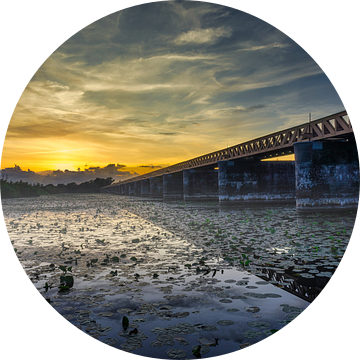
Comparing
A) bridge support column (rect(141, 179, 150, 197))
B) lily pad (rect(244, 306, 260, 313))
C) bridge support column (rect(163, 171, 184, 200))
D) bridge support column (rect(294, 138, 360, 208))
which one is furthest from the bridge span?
bridge support column (rect(141, 179, 150, 197))

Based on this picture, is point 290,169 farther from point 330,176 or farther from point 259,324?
point 259,324

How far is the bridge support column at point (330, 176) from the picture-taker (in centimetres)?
2089

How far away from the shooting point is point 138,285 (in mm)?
5418

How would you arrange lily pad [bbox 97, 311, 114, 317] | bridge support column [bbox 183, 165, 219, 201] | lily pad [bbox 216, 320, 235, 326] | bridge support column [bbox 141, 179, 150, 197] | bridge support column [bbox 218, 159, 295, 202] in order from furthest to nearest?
bridge support column [bbox 141, 179, 150, 197], bridge support column [bbox 183, 165, 219, 201], bridge support column [bbox 218, 159, 295, 202], lily pad [bbox 97, 311, 114, 317], lily pad [bbox 216, 320, 235, 326]

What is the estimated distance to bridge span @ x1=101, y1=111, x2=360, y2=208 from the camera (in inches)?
822

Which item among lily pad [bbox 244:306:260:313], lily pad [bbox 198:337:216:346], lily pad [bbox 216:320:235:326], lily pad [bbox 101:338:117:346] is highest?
lily pad [bbox 244:306:260:313]

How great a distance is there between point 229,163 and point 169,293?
104ft

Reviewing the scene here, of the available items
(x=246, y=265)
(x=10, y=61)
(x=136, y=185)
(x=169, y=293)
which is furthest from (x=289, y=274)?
(x=136, y=185)

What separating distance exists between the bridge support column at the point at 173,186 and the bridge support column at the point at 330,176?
38914 millimetres

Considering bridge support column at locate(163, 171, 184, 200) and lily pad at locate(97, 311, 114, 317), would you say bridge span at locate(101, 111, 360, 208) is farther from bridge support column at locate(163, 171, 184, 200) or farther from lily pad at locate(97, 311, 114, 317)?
lily pad at locate(97, 311, 114, 317)

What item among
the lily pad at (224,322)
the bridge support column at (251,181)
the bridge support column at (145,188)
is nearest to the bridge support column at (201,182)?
the bridge support column at (251,181)

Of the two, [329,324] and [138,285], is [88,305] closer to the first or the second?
[138,285]

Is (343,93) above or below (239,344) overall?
above

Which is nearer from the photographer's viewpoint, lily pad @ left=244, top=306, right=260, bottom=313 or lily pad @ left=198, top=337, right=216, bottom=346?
lily pad @ left=198, top=337, right=216, bottom=346
